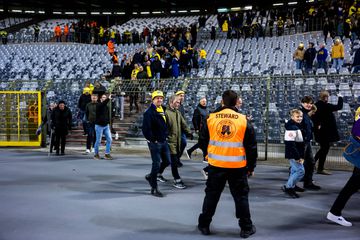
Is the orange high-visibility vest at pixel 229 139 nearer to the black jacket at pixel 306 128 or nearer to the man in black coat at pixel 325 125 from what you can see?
the black jacket at pixel 306 128

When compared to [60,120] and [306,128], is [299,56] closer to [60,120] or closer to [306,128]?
[60,120]

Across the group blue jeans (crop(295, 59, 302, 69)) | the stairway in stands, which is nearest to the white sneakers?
the stairway in stands

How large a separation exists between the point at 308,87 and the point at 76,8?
35073 mm

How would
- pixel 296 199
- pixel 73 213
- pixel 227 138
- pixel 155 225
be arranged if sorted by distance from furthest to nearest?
pixel 296 199 → pixel 73 213 → pixel 155 225 → pixel 227 138

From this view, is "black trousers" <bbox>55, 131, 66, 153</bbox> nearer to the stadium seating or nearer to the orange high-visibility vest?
the orange high-visibility vest

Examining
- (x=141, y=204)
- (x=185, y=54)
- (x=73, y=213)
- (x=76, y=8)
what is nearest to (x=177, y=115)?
(x=141, y=204)

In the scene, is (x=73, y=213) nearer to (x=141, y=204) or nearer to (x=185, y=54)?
(x=141, y=204)

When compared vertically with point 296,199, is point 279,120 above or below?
above

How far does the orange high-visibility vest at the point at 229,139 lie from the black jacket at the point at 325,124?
174 inches

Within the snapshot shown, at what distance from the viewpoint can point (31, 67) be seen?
23.1 meters

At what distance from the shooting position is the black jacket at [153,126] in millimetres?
6945

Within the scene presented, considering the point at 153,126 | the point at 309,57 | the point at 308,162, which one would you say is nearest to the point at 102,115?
the point at 153,126

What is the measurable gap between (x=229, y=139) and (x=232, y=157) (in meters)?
0.20

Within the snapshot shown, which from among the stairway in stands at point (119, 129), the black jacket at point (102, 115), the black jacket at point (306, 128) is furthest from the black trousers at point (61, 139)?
the black jacket at point (306, 128)
